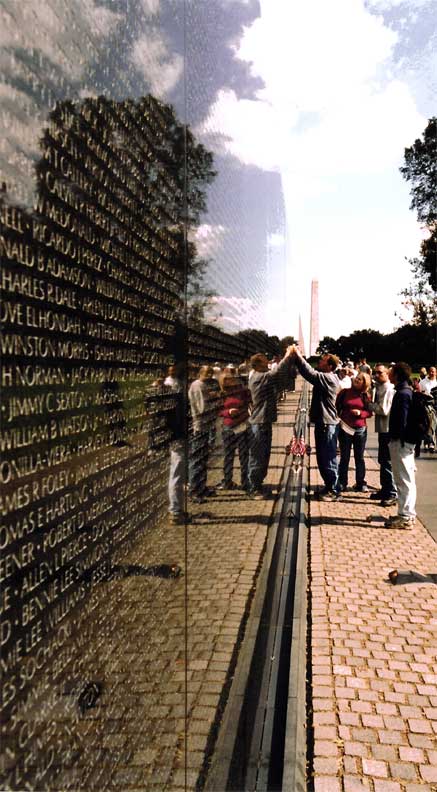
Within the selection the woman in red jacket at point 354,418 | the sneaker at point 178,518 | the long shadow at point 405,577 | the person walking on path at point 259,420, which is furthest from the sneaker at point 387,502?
the sneaker at point 178,518

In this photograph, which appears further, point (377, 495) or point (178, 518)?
point (377, 495)

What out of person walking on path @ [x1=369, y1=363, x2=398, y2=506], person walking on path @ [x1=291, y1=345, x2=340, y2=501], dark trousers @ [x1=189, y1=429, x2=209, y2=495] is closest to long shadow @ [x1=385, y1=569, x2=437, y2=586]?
person walking on path @ [x1=369, y1=363, x2=398, y2=506]

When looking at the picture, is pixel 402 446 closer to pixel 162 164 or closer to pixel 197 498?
pixel 197 498

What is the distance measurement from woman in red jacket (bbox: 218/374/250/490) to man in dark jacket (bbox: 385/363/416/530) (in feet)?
14.7

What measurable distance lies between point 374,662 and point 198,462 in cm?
293

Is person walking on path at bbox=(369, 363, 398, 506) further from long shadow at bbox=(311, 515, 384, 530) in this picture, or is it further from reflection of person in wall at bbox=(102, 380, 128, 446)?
reflection of person in wall at bbox=(102, 380, 128, 446)

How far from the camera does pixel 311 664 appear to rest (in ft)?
13.9

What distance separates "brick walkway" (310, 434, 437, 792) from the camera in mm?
3104

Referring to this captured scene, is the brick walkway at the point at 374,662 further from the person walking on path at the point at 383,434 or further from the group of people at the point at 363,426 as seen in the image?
the person walking on path at the point at 383,434

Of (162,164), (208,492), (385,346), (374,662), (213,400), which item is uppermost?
(385,346)

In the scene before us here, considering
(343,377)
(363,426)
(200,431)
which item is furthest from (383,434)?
(200,431)

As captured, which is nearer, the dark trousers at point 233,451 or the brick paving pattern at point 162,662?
the brick paving pattern at point 162,662

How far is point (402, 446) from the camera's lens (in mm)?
7711

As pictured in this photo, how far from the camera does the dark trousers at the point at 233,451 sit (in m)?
2.70
